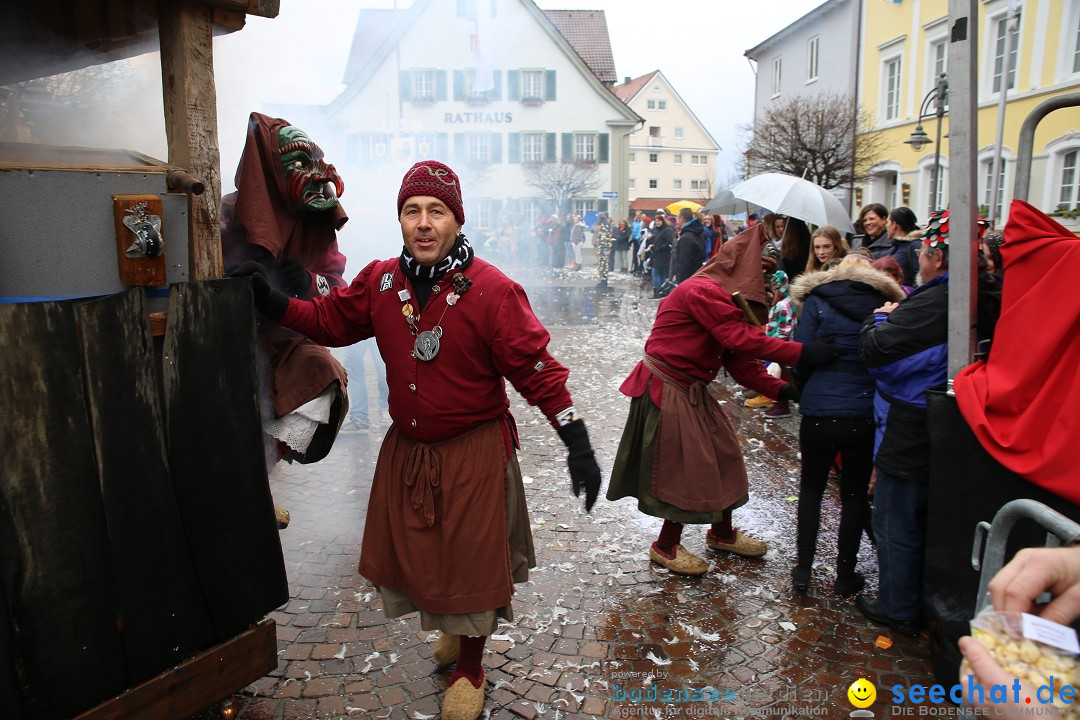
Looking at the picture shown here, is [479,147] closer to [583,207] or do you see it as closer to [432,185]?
[583,207]

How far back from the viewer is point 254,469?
8.39 feet

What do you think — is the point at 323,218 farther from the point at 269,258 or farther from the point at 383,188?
the point at 383,188

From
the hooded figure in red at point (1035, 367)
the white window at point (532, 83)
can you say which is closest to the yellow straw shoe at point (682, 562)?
the hooded figure in red at point (1035, 367)

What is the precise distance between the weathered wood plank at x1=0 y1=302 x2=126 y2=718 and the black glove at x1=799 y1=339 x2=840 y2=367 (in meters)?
3.05

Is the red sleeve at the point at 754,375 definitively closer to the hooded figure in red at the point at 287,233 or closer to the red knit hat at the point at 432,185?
the red knit hat at the point at 432,185

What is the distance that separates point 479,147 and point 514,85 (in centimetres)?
Result: 255

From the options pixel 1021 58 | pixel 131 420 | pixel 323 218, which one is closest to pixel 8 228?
pixel 131 420

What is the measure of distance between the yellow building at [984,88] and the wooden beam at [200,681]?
10.6 m

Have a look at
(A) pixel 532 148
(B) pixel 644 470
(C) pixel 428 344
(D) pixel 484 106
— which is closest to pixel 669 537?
(B) pixel 644 470

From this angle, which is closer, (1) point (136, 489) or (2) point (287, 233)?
(1) point (136, 489)

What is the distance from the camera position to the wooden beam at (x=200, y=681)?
219cm

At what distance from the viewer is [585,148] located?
32156mm

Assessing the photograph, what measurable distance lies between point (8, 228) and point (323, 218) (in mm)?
1305

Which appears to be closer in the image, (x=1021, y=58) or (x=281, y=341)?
(x=281, y=341)
